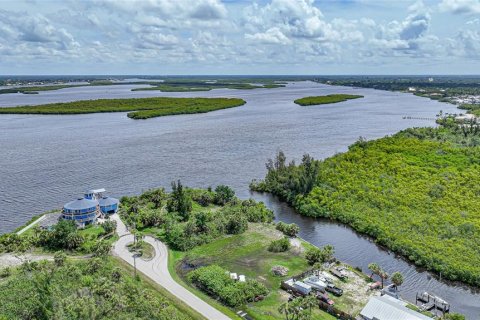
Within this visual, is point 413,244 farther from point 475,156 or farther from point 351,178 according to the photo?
point 475,156

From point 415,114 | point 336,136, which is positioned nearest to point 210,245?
point 336,136

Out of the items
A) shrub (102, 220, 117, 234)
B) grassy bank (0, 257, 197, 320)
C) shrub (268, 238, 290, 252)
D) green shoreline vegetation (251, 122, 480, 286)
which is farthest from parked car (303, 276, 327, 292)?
shrub (102, 220, 117, 234)

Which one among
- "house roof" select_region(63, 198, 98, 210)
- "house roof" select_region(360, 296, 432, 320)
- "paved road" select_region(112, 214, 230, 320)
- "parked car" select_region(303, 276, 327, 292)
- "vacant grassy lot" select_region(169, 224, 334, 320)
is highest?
"house roof" select_region(63, 198, 98, 210)

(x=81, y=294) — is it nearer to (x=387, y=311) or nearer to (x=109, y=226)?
(x=109, y=226)

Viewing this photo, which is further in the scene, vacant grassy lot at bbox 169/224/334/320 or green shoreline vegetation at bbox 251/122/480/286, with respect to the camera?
green shoreline vegetation at bbox 251/122/480/286

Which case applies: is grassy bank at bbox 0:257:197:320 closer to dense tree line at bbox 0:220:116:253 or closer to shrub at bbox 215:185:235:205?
dense tree line at bbox 0:220:116:253

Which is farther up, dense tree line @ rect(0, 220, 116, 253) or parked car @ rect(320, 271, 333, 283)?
dense tree line @ rect(0, 220, 116, 253)
